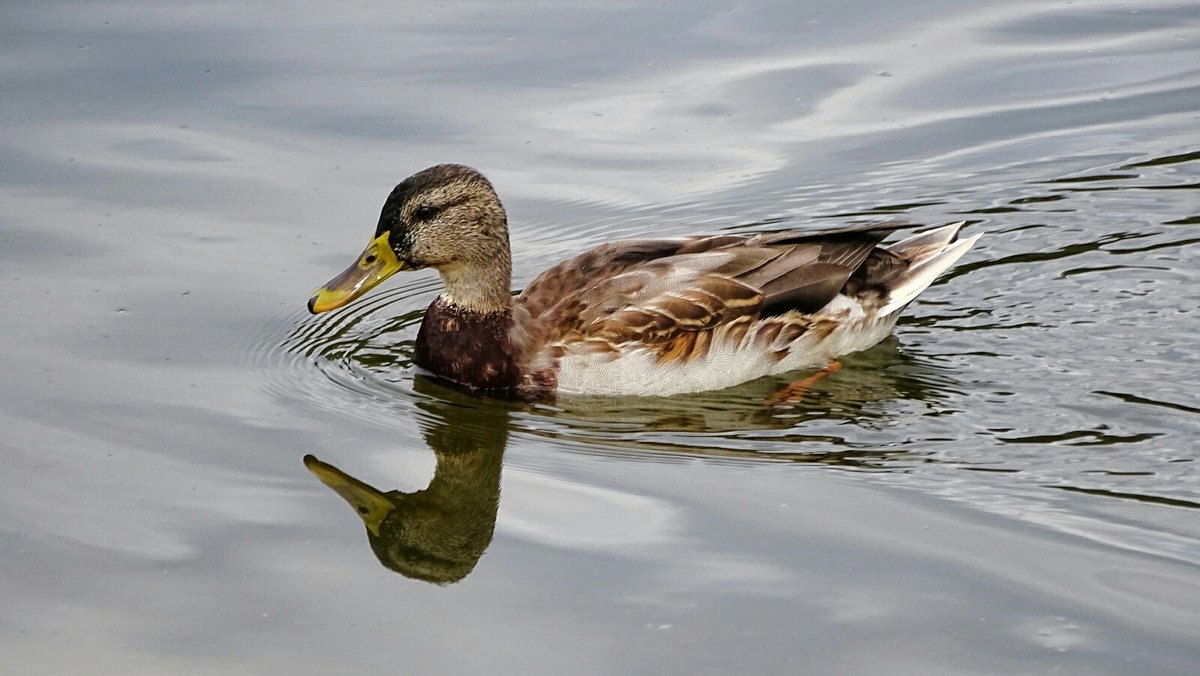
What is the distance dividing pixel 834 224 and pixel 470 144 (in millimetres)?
2604

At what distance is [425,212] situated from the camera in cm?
949

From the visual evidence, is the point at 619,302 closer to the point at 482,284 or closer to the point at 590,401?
the point at 590,401

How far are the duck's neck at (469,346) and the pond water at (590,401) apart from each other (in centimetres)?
16

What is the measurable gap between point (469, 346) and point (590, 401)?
29.3 inches

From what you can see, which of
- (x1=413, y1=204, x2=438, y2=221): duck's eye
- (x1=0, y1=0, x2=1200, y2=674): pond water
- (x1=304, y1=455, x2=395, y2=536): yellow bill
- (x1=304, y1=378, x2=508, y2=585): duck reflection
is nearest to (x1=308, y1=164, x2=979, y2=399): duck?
(x1=413, y1=204, x2=438, y2=221): duck's eye

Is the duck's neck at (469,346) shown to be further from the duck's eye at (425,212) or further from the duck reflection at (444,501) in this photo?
the duck's eye at (425,212)

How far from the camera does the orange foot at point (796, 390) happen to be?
9.28 metres

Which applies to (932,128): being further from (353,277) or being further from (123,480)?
(123,480)

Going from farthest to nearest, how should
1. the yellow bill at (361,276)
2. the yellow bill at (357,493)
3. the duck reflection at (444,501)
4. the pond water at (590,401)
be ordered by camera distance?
the yellow bill at (361,276), the yellow bill at (357,493), the duck reflection at (444,501), the pond water at (590,401)

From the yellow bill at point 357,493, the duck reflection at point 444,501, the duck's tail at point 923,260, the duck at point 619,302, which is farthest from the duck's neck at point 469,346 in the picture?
the duck's tail at point 923,260

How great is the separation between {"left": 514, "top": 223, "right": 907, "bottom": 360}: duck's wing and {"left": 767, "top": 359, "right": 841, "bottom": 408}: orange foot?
36 centimetres

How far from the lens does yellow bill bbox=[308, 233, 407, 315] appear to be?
9.40 metres

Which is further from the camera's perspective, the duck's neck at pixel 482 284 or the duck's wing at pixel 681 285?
the duck's neck at pixel 482 284

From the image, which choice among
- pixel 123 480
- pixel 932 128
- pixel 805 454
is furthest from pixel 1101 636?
pixel 932 128
